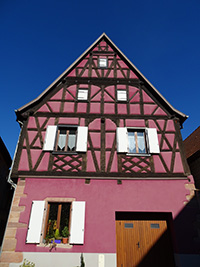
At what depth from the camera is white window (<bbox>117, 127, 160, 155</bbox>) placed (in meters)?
7.89

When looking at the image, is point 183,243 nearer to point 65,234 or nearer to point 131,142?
point 65,234

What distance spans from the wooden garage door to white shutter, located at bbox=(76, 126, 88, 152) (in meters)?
3.17

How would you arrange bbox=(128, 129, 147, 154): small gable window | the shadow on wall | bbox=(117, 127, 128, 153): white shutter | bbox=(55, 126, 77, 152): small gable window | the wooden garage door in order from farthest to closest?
bbox=(128, 129, 147, 154): small gable window
bbox=(55, 126, 77, 152): small gable window
bbox=(117, 127, 128, 153): white shutter
the wooden garage door
the shadow on wall

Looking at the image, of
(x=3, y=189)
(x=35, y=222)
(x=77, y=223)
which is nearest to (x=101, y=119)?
(x=77, y=223)

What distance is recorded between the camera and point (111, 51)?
11.0 meters

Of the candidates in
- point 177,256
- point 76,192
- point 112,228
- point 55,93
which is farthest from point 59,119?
point 177,256

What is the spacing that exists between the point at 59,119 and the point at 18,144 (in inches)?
82.7

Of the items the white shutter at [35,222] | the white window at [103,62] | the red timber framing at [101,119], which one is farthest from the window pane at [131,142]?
the white window at [103,62]

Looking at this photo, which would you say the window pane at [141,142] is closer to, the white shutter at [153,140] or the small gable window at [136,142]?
the small gable window at [136,142]

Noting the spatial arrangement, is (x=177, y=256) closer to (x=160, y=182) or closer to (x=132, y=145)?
(x=160, y=182)

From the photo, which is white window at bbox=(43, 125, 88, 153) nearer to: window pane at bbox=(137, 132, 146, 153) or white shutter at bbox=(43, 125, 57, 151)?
white shutter at bbox=(43, 125, 57, 151)

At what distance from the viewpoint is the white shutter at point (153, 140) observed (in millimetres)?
7871

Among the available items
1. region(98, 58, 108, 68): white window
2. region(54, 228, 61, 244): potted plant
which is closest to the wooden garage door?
region(54, 228, 61, 244): potted plant

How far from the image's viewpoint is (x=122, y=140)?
804 cm
